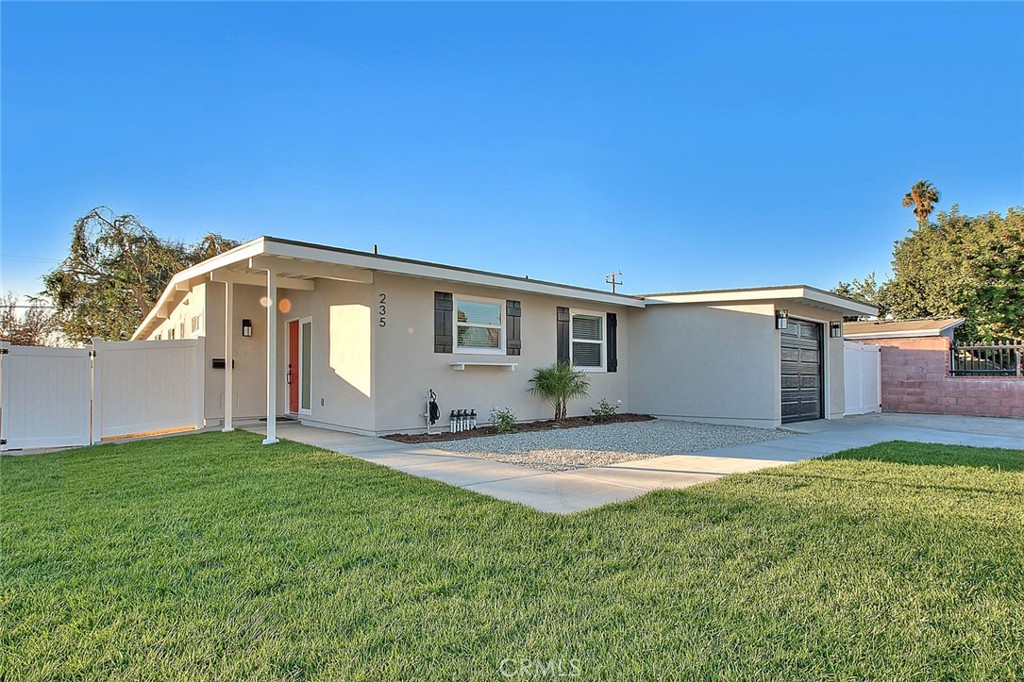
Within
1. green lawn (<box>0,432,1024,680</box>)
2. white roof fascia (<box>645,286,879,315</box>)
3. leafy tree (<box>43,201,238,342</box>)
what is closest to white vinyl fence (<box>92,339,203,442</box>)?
green lawn (<box>0,432,1024,680</box>)

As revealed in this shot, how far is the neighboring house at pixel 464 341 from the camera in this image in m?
8.41

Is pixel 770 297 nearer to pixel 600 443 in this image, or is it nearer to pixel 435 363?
pixel 600 443

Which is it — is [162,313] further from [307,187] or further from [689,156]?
[689,156]

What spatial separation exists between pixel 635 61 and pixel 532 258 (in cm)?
889

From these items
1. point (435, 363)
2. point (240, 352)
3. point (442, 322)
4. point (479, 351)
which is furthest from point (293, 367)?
point (479, 351)

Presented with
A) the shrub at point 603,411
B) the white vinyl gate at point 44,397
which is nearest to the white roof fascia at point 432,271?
the shrub at point 603,411

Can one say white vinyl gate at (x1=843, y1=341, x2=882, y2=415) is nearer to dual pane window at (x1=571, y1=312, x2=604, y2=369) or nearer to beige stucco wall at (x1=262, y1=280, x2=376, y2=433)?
dual pane window at (x1=571, y1=312, x2=604, y2=369)

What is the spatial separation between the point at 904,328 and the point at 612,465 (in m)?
12.9

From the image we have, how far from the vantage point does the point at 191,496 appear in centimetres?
452

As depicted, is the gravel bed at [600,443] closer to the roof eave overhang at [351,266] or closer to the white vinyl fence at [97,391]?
the roof eave overhang at [351,266]

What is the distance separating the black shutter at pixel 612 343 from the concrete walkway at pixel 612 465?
3.87m

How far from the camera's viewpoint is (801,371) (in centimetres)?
1191

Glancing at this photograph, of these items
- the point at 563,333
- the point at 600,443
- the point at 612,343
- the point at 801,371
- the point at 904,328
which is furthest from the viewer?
the point at 904,328

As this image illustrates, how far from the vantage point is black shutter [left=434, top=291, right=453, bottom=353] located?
9.13 meters
